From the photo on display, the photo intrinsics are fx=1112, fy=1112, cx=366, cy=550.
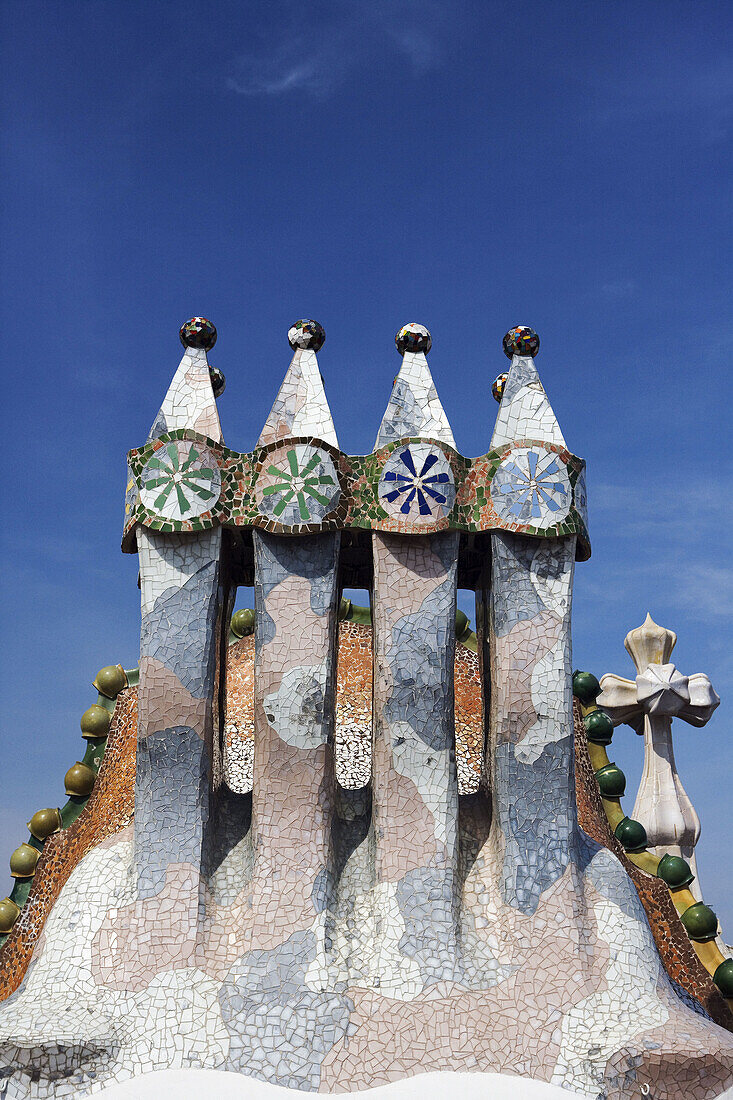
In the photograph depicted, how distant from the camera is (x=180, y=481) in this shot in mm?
8875

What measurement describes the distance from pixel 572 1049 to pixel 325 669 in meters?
3.22

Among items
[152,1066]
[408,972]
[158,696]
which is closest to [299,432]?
[158,696]

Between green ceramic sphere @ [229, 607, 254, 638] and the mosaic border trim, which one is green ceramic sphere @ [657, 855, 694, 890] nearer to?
the mosaic border trim

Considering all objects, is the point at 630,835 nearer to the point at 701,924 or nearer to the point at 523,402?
the point at 701,924

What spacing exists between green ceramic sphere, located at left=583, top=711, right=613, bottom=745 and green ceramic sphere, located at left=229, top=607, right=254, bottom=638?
12.8 feet

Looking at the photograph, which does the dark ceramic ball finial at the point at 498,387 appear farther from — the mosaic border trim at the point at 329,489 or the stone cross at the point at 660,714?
the stone cross at the point at 660,714

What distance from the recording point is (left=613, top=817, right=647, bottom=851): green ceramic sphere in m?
11.0

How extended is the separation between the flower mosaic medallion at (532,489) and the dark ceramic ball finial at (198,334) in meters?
2.82

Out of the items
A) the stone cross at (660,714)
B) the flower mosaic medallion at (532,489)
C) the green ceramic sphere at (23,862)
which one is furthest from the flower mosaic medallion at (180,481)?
the stone cross at (660,714)

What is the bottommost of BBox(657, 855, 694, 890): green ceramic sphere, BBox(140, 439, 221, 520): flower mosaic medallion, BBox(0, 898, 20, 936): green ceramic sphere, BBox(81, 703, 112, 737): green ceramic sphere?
BBox(0, 898, 20, 936): green ceramic sphere

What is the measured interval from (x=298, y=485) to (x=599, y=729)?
4.94 metres

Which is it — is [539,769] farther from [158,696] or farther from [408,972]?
[158,696]

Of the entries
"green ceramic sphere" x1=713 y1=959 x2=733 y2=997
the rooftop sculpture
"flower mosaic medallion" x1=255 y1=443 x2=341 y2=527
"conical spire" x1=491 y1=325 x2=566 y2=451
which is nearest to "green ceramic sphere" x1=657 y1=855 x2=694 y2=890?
"green ceramic sphere" x1=713 y1=959 x2=733 y2=997

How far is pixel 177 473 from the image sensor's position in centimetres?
890
